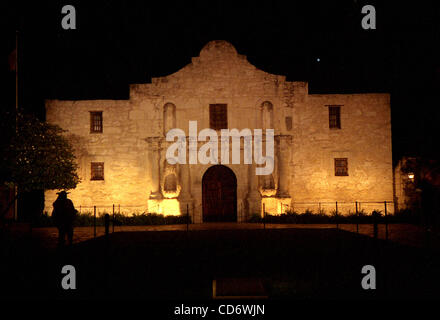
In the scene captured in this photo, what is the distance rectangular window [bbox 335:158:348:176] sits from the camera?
2311 cm

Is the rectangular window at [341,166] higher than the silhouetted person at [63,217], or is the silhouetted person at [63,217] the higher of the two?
the rectangular window at [341,166]

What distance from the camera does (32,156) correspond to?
61.3 feet

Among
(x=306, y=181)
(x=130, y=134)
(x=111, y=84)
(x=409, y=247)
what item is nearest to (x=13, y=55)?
(x=111, y=84)

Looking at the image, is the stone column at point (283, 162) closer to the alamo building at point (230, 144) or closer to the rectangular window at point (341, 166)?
the alamo building at point (230, 144)

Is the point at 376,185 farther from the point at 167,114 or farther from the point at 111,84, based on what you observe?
the point at 111,84

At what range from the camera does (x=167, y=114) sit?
904 inches

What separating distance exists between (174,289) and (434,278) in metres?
5.32

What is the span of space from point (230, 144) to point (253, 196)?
3264 millimetres

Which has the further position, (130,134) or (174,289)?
(130,134)

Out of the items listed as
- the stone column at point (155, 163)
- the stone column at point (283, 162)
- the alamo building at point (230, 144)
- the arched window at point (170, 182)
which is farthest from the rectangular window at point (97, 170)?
the stone column at point (283, 162)

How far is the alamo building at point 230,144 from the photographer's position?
74.0 feet

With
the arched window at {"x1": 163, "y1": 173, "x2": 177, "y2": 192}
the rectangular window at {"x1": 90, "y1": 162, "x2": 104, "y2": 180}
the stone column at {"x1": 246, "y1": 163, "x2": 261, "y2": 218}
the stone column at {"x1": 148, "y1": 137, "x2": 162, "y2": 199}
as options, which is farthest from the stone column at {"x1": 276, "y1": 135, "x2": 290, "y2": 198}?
the rectangular window at {"x1": 90, "y1": 162, "x2": 104, "y2": 180}
